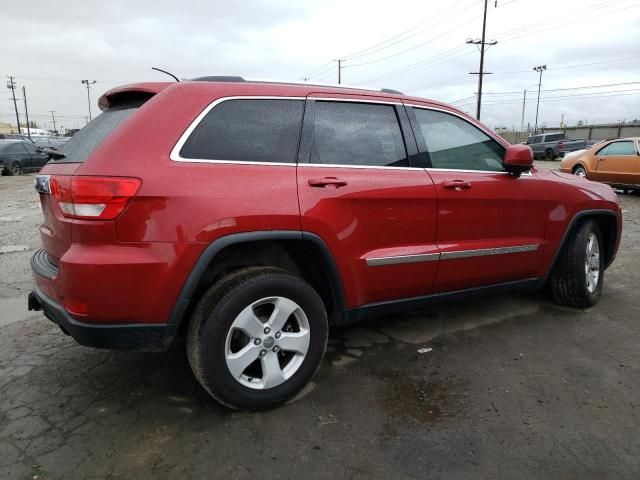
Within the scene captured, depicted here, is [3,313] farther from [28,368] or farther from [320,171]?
[320,171]

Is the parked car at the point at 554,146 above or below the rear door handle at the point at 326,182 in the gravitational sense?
below

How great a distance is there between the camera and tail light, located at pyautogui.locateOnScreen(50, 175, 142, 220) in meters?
2.30

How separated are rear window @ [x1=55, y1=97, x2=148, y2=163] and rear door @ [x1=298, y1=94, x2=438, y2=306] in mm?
1000

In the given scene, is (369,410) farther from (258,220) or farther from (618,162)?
(618,162)

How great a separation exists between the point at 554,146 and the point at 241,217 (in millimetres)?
31219

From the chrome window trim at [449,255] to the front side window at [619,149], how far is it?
10275 mm

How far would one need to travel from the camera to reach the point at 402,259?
10.2 ft

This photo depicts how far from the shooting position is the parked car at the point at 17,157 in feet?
64.9

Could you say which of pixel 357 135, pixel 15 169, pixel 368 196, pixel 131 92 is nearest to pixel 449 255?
pixel 368 196

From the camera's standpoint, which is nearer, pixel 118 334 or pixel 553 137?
pixel 118 334

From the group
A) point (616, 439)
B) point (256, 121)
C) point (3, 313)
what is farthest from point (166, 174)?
point (3, 313)

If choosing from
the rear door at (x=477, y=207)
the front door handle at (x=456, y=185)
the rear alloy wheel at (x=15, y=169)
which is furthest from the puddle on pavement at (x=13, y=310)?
the rear alloy wheel at (x=15, y=169)

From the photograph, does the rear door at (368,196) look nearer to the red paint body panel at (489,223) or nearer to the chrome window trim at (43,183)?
the red paint body panel at (489,223)

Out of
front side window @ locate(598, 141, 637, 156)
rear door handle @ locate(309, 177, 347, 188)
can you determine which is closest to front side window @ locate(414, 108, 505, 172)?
rear door handle @ locate(309, 177, 347, 188)
